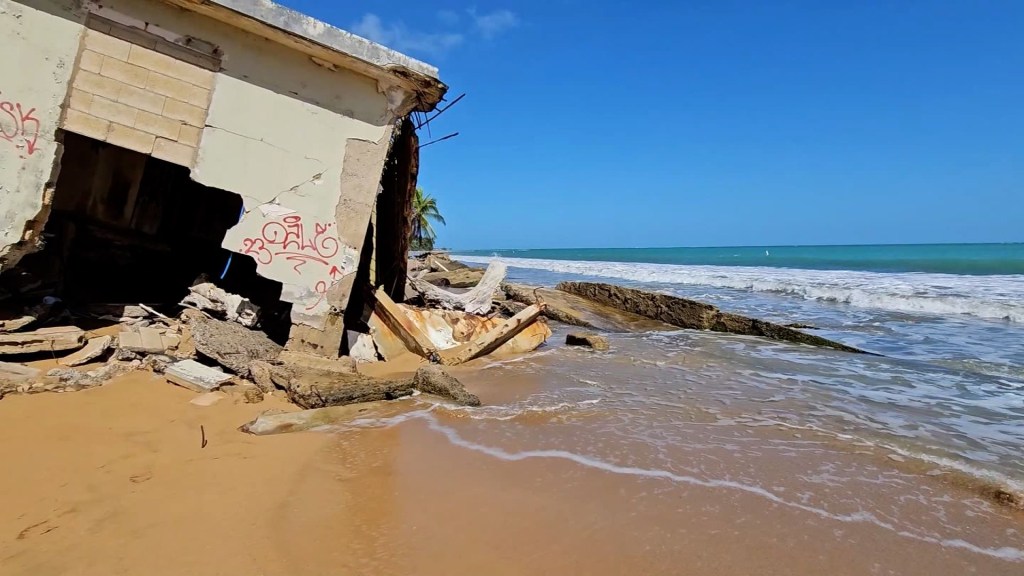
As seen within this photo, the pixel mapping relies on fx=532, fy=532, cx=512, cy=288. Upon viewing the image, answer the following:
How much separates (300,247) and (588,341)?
4628mm

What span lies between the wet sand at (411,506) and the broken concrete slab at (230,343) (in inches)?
38.1

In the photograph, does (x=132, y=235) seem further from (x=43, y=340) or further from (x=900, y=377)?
(x=900, y=377)

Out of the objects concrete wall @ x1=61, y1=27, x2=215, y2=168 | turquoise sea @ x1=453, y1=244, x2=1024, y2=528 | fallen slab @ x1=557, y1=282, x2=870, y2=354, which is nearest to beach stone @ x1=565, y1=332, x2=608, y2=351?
turquoise sea @ x1=453, y1=244, x2=1024, y2=528

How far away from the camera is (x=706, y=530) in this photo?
2.93 m

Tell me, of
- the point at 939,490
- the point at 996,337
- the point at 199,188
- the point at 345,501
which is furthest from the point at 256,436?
the point at 996,337

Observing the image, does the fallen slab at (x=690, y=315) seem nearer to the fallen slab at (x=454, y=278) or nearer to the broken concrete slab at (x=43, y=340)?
the fallen slab at (x=454, y=278)

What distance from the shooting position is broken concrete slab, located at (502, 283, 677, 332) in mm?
11148

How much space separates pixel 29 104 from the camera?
509cm

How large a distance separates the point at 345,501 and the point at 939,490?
384 cm

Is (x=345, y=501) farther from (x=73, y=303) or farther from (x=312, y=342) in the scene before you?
(x=73, y=303)

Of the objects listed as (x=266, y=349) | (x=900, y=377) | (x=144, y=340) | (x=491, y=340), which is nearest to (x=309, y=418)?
(x=266, y=349)

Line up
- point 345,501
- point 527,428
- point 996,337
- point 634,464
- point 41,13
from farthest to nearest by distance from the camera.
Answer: point 996,337, point 41,13, point 527,428, point 634,464, point 345,501

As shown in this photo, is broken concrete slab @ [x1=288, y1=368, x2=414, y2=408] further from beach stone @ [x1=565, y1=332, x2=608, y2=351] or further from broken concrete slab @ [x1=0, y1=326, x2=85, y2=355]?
beach stone @ [x1=565, y1=332, x2=608, y2=351]

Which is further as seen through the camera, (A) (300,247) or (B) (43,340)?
(A) (300,247)
